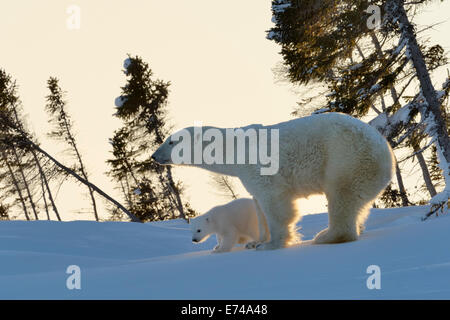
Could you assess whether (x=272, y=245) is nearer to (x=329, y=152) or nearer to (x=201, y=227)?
(x=329, y=152)

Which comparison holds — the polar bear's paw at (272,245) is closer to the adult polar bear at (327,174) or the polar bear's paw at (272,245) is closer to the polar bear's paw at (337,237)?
the adult polar bear at (327,174)

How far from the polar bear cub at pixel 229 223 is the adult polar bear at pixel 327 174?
117 cm

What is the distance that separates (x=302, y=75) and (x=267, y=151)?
8.73 m

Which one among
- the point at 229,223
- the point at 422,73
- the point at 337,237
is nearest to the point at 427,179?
the point at 422,73

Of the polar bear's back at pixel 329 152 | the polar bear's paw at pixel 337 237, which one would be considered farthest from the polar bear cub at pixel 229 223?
the polar bear's paw at pixel 337 237

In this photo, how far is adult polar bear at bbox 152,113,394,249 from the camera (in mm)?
5258

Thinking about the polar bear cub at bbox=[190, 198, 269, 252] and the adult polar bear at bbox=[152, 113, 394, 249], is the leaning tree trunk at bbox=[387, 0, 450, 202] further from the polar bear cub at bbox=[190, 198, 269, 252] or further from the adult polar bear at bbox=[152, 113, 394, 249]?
the adult polar bear at bbox=[152, 113, 394, 249]

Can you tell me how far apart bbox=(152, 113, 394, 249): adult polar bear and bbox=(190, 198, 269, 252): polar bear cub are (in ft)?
3.84

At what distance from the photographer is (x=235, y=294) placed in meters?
3.15

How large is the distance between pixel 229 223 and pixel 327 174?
1.96 metres

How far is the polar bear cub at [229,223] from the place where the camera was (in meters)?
6.82

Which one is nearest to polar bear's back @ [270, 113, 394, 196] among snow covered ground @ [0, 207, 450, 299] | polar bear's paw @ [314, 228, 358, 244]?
polar bear's paw @ [314, 228, 358, 244]
